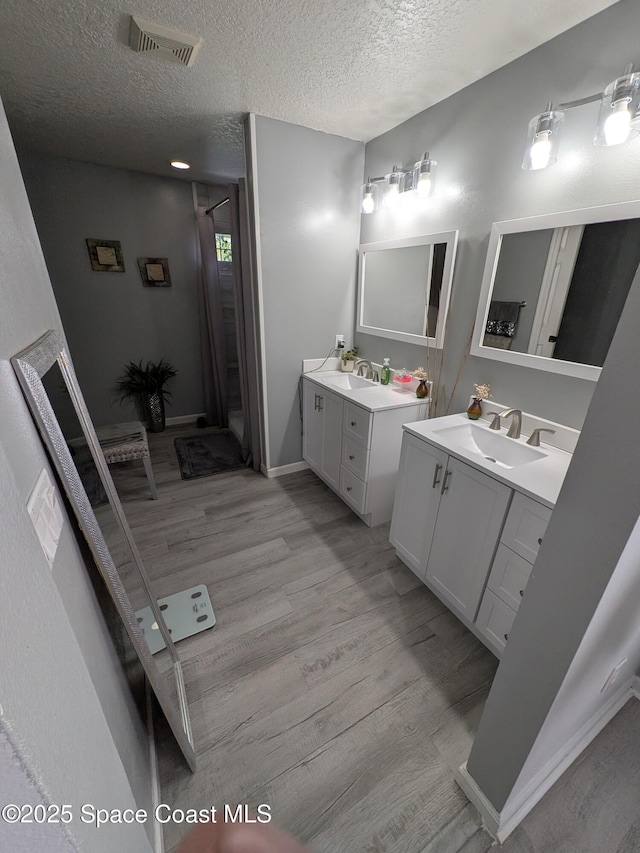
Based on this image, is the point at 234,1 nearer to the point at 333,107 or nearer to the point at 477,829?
the point at 333,107

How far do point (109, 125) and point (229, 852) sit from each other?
3456 millimetres

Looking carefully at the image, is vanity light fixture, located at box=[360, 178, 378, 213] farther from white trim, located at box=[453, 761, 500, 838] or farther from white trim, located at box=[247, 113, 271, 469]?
white trim, located at box=[453, 761, 500, 838]

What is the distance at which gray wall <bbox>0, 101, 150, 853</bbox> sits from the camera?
327 mm

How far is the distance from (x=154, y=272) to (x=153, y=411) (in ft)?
4.68

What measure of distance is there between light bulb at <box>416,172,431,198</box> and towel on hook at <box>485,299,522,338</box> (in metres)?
0.80

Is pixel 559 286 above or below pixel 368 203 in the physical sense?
below

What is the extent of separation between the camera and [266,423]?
2.76 metres

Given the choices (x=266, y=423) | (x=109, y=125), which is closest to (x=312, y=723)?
(x=266, y=423)

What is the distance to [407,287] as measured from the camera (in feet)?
7.61

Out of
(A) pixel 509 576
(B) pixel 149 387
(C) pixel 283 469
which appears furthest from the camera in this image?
(B) pixel 149 387

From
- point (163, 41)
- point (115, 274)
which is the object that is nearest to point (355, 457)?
point (163, 41)

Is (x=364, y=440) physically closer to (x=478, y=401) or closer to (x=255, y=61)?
(x=478, y=401)

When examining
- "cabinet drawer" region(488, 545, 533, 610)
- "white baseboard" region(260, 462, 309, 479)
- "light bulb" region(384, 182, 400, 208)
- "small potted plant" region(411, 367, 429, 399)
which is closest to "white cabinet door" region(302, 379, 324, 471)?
"white baseboard" region(260, 462, 309, 479)

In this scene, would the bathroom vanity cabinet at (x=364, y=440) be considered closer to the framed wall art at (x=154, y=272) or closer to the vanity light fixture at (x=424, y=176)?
the vanity light fixture at (x=424, y=176)
